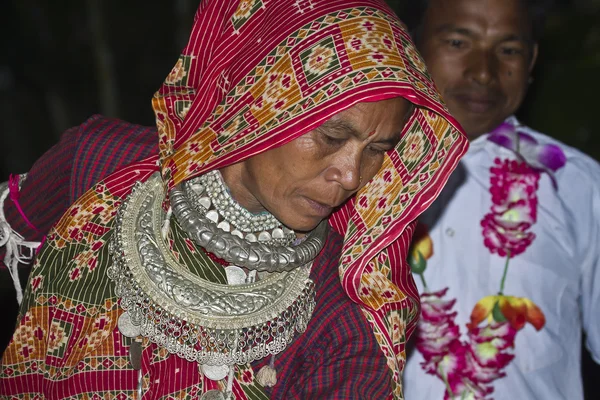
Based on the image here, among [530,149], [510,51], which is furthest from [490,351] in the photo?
[510,51]

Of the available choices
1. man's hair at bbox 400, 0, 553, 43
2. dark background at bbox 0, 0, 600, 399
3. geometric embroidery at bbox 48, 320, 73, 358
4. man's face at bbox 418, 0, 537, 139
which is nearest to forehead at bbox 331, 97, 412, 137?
geometric embroidery at bbox 48, 320, 73, 358

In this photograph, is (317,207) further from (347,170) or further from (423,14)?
(423,14)

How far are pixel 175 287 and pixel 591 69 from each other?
258 inches

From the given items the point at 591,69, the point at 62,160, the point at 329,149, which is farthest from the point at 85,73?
the point at 329,149

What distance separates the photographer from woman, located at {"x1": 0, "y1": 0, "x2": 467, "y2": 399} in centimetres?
273

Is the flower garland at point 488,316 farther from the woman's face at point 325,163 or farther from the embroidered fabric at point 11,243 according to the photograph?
the embroidered fabric at point 11,243

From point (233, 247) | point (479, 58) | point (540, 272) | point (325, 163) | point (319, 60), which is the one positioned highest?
point (319, 60)

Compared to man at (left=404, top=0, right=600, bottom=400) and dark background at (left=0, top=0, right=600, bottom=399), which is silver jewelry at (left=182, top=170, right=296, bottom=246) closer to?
man at (left=404, top=0, right=600, bottom=400)

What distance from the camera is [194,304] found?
2791mm

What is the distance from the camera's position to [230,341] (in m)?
2.81

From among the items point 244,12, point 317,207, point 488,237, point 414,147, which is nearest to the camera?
point 317,207

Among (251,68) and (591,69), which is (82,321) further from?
(591,69)

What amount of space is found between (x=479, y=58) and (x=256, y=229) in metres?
1.71

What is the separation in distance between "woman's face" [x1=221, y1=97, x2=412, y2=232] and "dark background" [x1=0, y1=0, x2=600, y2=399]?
6.36 meters
